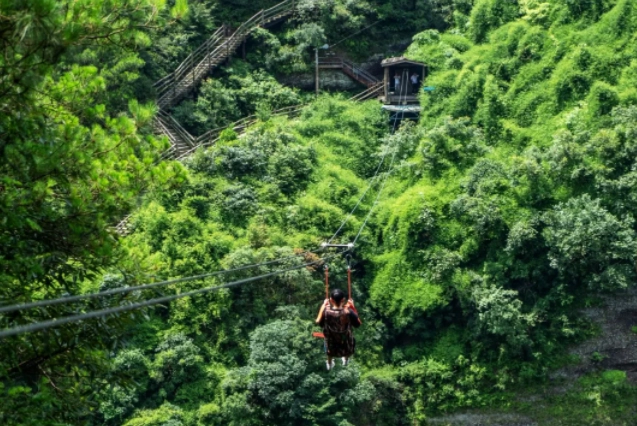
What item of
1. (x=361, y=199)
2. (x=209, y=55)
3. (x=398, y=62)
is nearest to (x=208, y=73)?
(x=209, y=55)

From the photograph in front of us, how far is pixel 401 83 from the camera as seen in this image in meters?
34.9

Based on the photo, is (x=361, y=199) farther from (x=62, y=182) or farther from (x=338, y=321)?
(x=62, y=182)

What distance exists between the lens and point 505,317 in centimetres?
2730

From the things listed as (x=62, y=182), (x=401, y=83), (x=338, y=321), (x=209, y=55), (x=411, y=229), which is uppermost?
(x=209, y=55)

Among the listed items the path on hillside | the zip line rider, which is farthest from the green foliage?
the path on hillside

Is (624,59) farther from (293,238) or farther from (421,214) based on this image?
(293,238)

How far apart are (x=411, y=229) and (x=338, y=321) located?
49.0 feet

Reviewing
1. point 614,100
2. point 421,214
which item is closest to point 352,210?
point 421,214

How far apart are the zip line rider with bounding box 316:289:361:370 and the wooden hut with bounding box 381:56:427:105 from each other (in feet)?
65.8

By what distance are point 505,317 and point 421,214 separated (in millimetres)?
4145

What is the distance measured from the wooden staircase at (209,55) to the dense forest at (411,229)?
413mm

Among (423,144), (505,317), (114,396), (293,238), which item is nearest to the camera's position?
(114,396)

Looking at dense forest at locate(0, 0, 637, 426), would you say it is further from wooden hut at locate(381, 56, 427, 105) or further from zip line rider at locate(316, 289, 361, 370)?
zip line rider at locate(316, 289, 361, 370)

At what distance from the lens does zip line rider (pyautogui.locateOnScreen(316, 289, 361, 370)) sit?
14914 millimetres
